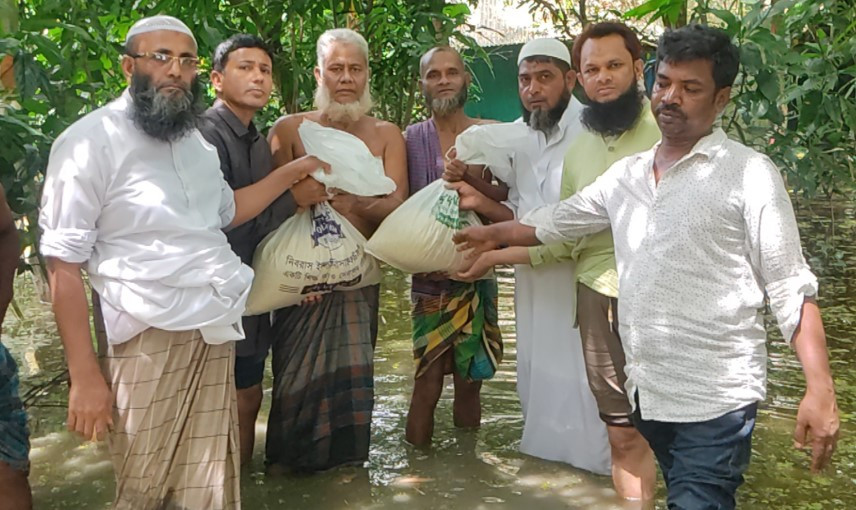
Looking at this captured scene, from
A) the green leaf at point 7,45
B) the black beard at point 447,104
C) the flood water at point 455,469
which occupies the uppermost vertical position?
the green leaf at point 7,45

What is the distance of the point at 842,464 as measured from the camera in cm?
378

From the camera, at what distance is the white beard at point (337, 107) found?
3592mm

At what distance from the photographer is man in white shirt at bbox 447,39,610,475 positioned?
142 inches

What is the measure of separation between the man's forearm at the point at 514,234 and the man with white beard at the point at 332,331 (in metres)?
0.62

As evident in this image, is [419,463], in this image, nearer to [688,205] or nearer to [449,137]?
[449,137]

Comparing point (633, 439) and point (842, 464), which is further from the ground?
point (633, 439)

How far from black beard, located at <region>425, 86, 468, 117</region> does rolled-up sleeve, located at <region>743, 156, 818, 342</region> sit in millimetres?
1776

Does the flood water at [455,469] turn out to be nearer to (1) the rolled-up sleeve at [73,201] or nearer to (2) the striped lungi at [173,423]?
(2) the striped lungi at [173,423]

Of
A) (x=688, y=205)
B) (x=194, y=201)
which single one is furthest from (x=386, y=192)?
(x=688, y=205)

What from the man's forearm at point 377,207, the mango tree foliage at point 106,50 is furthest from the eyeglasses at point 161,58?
the man's forearm at point 377,207

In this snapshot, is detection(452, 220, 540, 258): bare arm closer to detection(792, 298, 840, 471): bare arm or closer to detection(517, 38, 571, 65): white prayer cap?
detection(517, 38, 571, 65): white prayer cap

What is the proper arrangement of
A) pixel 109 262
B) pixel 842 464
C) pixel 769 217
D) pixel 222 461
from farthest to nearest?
pixel 842 464
pixel 222 461
pixel 109 262
pixel 769 217

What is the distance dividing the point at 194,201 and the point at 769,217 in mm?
1670

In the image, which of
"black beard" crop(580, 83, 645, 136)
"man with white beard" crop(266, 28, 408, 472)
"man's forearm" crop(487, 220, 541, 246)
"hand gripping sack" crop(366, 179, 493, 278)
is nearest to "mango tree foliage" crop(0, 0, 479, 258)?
"man with white beard" crop(266, 28, 408, 472)
